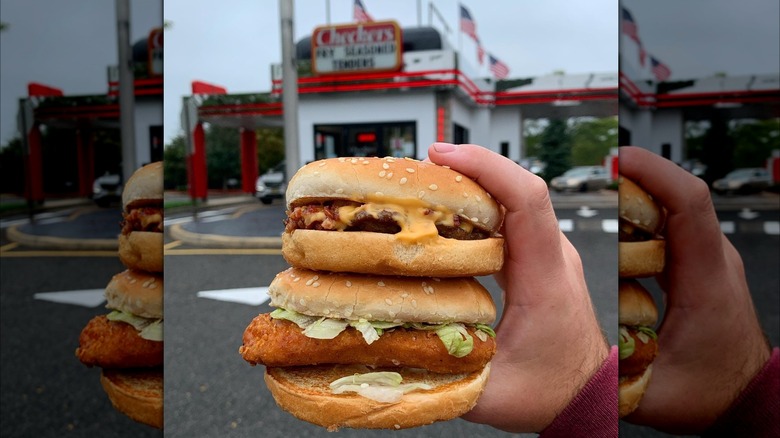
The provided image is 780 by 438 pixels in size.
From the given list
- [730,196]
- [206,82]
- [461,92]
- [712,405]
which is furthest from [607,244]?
[206,82]

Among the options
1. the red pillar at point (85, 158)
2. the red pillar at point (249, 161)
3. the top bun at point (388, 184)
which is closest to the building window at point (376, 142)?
the top bun at point (388, 184)

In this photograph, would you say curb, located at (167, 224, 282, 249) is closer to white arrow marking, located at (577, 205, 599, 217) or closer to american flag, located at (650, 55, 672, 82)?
white arrow marking, located at (577, 205, 599, 217)

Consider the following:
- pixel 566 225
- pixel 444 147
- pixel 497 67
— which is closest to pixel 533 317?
pixel 566 225

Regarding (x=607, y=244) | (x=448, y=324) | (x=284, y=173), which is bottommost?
(x=448, y=324)

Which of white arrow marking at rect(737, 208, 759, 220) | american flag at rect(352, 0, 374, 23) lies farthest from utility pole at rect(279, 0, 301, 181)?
white arrow marking at rect(737, 208, 759, 220)

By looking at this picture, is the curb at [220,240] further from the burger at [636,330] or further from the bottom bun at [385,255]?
the burger at [636,330]

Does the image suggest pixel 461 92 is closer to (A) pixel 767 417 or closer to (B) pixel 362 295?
(B) pixel 362 295
